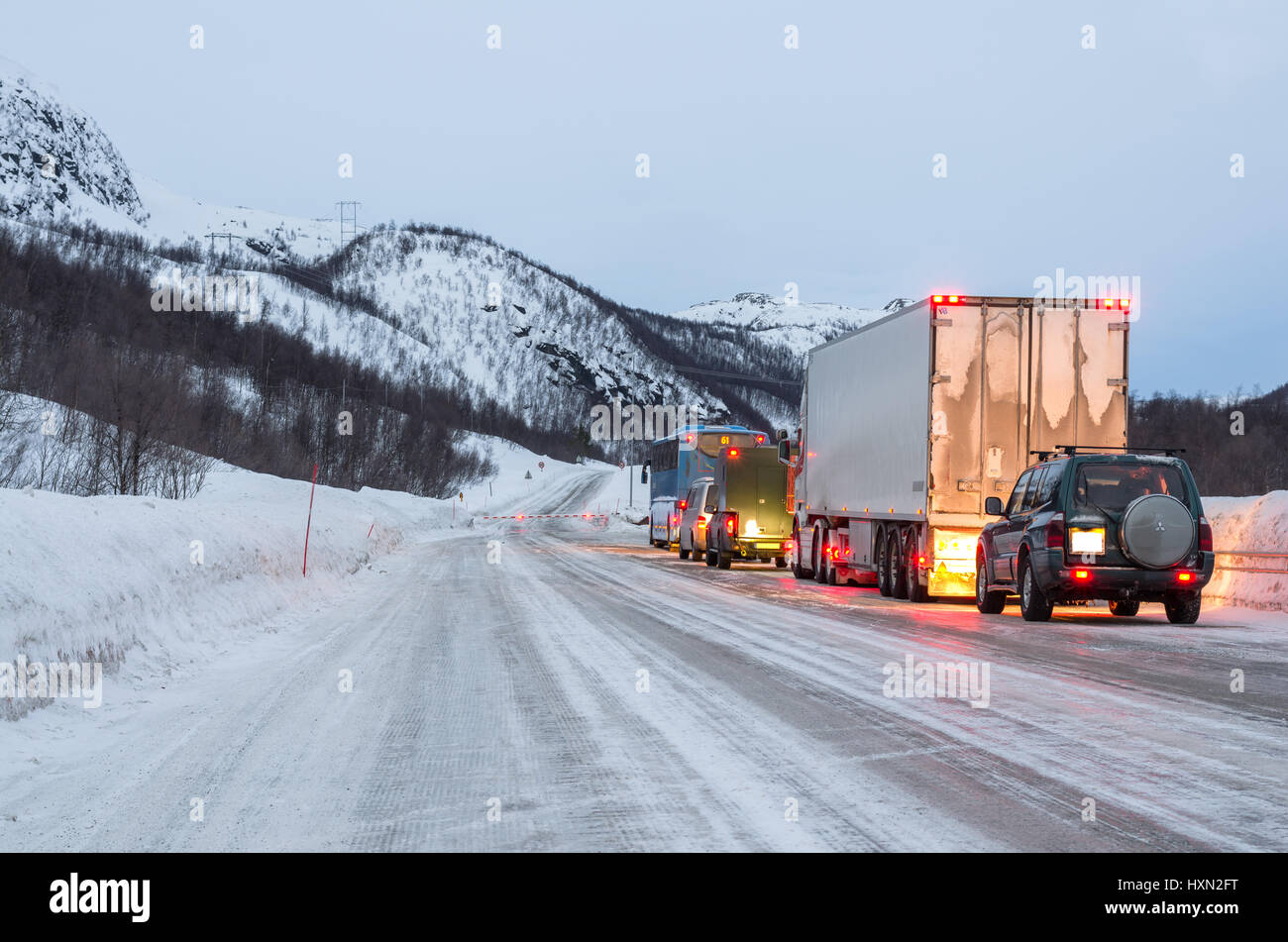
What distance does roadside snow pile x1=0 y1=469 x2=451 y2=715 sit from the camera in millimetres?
9258

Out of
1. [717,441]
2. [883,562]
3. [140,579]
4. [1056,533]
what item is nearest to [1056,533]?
[1056,533]

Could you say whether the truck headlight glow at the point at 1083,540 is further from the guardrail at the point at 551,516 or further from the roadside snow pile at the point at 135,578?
the guardrail at the point at 551,516

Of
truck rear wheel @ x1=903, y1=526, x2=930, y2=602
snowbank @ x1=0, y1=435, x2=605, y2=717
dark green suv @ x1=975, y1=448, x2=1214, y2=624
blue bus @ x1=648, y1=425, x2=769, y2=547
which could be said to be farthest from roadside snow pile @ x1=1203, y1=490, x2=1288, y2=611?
blue bus @ x1=648, y1=425, x2=769, y2=547

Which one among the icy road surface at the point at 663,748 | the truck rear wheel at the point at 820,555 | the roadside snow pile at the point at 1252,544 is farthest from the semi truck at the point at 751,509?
the icy road surface at the point at 663,748

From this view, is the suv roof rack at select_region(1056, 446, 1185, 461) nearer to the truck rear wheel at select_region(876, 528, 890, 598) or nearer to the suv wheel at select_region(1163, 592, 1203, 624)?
the suv wheel at select_region(1163, 592, 1203, 624)

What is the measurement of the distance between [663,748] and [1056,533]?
32.7 feet

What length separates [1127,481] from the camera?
1631cm

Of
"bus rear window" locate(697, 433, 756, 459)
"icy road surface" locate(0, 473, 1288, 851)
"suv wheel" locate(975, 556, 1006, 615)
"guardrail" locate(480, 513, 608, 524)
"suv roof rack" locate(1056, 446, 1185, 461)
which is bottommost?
"icy road surface" locate(0, 473, 1288, 851)

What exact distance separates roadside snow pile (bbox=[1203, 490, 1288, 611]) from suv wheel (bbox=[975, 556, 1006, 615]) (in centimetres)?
418

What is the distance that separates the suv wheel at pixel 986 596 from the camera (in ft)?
60.3

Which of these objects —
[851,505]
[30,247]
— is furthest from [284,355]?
[851,505]

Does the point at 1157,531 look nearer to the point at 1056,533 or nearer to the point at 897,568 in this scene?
the point at 1056,533

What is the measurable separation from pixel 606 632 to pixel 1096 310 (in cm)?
1036
